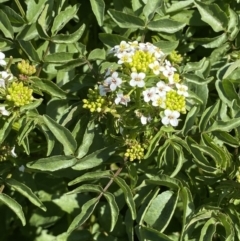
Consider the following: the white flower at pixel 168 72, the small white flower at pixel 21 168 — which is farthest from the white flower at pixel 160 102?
the small white flower at pixel 21 168

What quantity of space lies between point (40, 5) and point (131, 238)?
118 centimetres

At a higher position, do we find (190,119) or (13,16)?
(13,16)

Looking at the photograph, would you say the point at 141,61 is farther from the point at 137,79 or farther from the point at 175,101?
the point at 175,101

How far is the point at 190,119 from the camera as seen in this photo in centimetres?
254

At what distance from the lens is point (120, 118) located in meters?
2.43

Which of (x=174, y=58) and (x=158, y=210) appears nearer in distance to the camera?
(x=158, y=210)

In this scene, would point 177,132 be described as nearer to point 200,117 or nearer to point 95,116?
point 200,117

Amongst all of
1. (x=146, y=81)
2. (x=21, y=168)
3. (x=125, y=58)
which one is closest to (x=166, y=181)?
(x=146, y=81)

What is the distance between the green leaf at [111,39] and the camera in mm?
2706

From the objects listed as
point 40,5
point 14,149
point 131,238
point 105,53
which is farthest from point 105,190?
point 40,5

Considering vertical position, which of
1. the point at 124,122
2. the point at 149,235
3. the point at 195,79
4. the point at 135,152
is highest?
the point at 195,79

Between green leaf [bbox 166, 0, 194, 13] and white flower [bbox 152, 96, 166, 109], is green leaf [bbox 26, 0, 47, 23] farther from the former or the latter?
white flower [bbox 152, 96, 166, 109]

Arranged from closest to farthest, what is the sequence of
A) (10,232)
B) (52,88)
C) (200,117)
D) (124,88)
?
(124,88) < (52,88) < (200,117) < (10,232)

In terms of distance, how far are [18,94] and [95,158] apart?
0.47m
